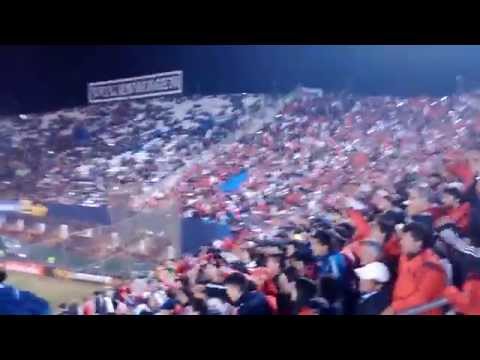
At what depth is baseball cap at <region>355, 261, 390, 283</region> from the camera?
10.3ft

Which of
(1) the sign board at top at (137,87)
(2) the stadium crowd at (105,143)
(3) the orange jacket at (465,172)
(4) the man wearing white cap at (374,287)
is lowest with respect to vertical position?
(4) the man wearing white cap at (374,287)

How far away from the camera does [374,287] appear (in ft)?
10.4

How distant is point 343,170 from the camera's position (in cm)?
Result: 320

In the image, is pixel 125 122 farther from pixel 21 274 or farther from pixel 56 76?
pixel 21 274

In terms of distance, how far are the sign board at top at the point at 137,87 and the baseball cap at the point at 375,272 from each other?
1.08 metres

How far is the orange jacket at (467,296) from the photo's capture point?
3.12 metres

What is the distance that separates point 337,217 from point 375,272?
275mm

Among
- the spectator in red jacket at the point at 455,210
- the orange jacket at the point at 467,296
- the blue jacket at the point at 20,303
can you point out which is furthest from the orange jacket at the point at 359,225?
the blue jacket at the point at 20,303

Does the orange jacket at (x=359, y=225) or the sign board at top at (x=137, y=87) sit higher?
the sign board at top at (x=137, y=87)

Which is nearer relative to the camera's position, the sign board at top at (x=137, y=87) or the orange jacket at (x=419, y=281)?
the orange jacket at (x=419, y=281)

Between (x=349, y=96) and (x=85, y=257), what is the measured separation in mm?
1312

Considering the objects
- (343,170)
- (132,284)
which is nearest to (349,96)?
(343,170)

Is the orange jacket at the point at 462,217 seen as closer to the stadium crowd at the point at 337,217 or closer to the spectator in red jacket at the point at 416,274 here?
the stadium crowd at the point at 337,217
